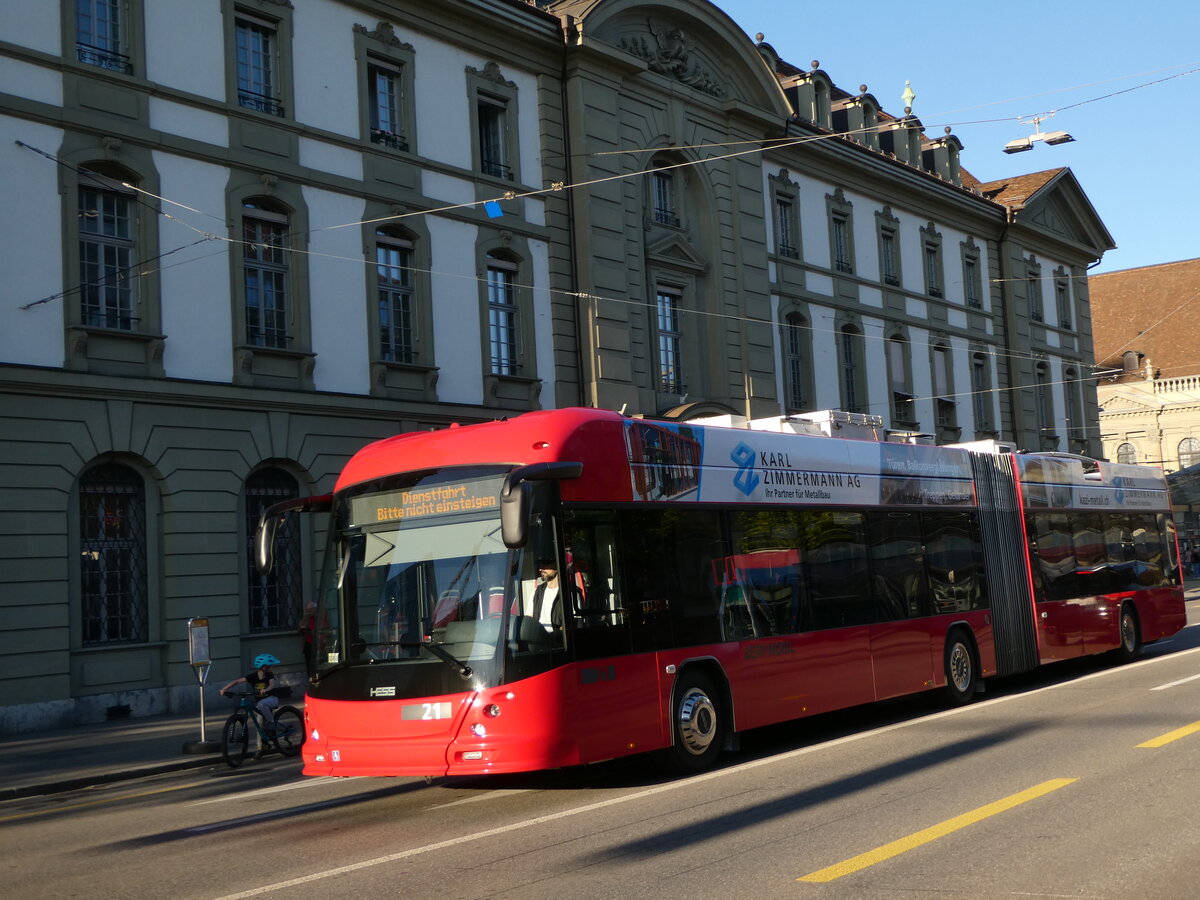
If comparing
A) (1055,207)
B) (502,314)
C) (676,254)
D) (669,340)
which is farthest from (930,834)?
(1055,207)

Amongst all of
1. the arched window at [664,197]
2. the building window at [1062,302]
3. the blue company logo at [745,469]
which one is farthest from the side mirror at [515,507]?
the building window at [1062,302]

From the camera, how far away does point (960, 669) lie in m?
16.6

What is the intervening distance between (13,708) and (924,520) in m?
12.1

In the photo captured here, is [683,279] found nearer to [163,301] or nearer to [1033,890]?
[163,301]

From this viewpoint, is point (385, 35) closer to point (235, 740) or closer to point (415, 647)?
point (235, 740)

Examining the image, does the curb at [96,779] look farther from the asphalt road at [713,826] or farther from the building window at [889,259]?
the building window at [889,259]

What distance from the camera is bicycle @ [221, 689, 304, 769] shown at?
14898 millimetres

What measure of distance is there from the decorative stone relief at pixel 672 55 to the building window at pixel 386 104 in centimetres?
657

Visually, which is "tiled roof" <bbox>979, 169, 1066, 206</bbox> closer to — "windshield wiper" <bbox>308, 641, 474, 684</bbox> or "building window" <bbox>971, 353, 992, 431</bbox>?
"building window" <bbox>971, 353, 992, 431</bbox>

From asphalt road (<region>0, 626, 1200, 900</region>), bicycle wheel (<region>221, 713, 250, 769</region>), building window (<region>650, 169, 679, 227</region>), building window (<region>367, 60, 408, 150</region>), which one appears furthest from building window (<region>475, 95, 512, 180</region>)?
asphalt road (<region>0, 626, 1200, 900</region>)

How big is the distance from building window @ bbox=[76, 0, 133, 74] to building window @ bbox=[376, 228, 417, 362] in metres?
5.36

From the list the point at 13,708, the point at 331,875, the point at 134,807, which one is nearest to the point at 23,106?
the point at 13,708

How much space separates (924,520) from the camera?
1628 cm

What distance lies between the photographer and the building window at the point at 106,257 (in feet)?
65.5
